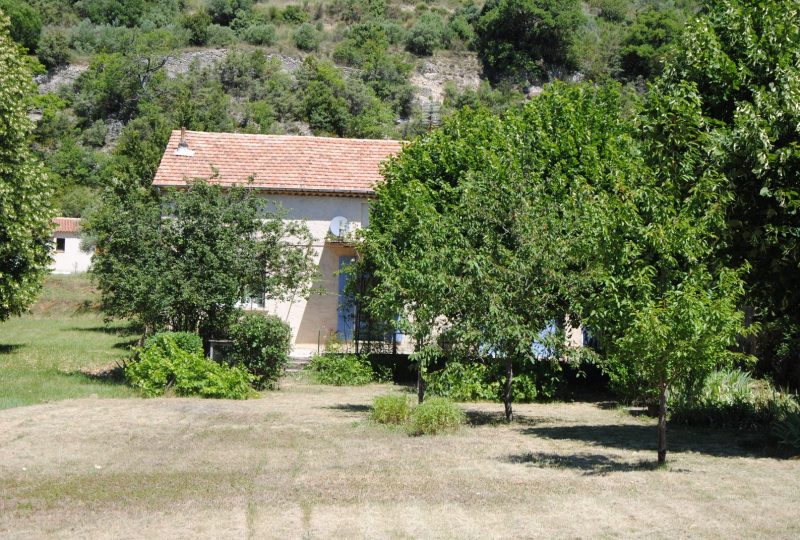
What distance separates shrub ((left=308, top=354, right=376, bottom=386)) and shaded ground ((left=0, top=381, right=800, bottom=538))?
729 centimetres

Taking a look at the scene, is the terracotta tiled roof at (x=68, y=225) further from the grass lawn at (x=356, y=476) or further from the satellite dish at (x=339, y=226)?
the grass lawn at (x=356, y=476)

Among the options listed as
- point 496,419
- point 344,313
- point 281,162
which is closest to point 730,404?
point 496,419

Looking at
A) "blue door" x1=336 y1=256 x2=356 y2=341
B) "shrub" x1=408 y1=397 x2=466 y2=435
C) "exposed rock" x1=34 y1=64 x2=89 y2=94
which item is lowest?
"shrub" x1=408 y1=397 x2=466 y2=435

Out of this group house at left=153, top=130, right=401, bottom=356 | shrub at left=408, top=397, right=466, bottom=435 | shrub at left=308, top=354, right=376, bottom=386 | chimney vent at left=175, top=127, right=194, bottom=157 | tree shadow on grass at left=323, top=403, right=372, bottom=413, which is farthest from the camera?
chimney vent at left=175, top=127, right=194, bottom=157

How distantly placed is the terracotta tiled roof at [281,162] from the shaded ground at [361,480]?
1425 centimetres

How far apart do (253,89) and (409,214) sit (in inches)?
2512

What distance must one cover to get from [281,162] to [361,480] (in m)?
21.6

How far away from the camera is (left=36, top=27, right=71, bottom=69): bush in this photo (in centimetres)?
9075

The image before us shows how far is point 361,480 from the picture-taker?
36.3 ft

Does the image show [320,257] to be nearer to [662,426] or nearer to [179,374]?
[179,374]

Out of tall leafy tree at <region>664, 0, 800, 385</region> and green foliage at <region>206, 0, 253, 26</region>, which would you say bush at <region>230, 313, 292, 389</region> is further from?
green foliage at <region>206, 0, 253, 26</region>

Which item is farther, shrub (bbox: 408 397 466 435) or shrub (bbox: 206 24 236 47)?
shrub (bbox: 206 24 236 47)

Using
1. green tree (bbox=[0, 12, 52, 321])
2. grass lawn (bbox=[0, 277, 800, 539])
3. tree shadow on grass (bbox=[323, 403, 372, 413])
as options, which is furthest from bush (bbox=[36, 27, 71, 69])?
tree shadow on grass (bbox=[323, 403, 372, 413])

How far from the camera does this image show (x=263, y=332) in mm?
21297
